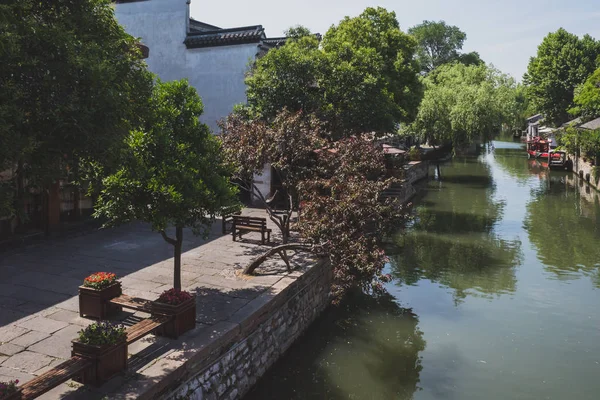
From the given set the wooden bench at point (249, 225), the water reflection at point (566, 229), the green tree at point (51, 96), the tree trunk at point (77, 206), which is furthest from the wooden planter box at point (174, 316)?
the water reflection at point (566, 229)

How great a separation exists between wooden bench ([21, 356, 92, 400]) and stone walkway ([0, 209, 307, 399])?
1.35 feet

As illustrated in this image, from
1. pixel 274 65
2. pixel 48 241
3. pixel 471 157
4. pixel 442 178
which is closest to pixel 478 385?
pixel 48 241

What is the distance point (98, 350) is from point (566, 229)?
20.6 metres

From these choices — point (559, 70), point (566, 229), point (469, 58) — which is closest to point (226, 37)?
point (566, 229)

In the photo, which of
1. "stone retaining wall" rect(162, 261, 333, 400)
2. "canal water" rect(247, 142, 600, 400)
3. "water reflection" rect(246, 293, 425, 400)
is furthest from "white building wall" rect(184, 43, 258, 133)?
"water reflection" rect(246, 293, 425, 400)

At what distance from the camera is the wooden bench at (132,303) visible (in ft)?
27.4

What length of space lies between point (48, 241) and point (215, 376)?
27.2 feet

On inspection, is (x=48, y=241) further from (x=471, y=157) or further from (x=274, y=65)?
(x=471, y=157)

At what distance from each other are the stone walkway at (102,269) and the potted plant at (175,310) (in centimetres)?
17

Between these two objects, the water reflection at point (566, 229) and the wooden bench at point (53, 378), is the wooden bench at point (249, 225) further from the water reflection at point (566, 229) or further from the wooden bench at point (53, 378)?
the water reflection at point (566, 229)

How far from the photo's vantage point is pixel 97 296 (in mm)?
8633

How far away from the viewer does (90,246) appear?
1359 cm

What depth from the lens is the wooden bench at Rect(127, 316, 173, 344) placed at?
7070 millimetres

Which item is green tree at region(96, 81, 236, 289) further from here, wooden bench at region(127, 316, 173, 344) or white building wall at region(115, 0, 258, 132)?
white building wall at region(115, 0, 258, 132)
